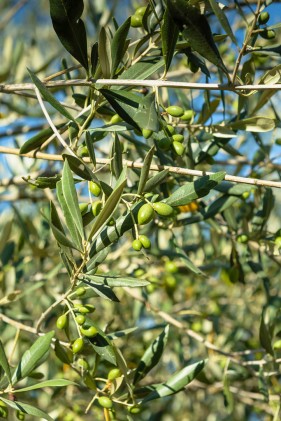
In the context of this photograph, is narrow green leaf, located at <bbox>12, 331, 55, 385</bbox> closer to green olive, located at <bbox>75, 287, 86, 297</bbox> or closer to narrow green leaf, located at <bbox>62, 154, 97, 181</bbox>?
green olive, located at <bbox>75, 287, 86, 297</bbox>

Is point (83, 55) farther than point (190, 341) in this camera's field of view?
No

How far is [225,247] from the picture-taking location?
2289 millimetres

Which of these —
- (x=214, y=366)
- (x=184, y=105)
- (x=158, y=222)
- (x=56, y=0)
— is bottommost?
(x=214, y=366)

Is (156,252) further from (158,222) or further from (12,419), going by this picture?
(12,419)

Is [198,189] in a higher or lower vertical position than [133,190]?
higher

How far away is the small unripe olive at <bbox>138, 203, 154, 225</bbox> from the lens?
89 cm

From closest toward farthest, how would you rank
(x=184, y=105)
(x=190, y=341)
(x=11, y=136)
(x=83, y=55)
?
(x=83, y=55) → (x=184, y=105) → (x=11, y=136) → (x=190, y=341)

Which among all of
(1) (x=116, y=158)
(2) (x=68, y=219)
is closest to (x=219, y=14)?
(1) (x=116, y=158)

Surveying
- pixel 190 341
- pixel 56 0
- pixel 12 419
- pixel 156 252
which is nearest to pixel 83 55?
pixel 56 0

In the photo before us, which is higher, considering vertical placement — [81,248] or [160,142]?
[160,142]

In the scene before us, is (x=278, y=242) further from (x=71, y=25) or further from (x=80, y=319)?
(x=71, y=25)

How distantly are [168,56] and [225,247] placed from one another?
4.64 feet

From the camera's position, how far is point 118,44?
989mm

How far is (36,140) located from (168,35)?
35cm
